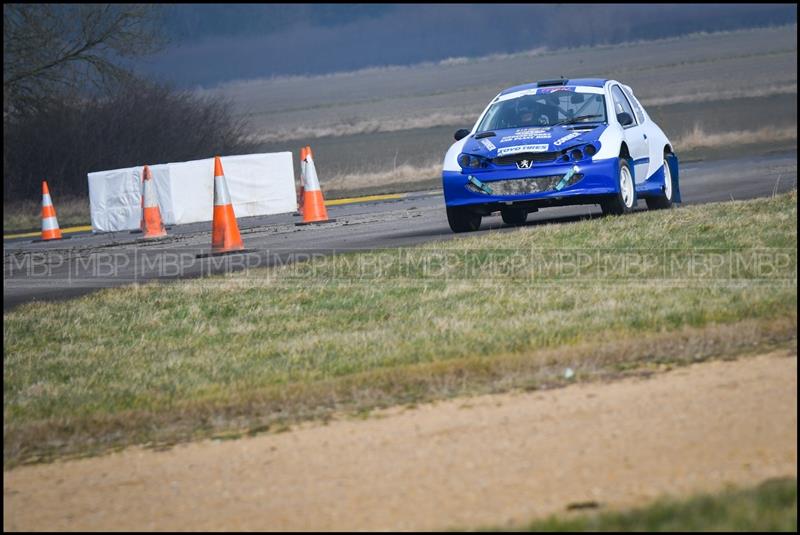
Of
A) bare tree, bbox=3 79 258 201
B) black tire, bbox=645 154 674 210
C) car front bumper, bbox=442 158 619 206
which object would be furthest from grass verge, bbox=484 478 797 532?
bare tree, bbox=3 79 258 201

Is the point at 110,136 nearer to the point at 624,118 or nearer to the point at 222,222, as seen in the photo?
the point at 222,222

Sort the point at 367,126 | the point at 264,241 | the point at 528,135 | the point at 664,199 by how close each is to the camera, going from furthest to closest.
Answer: the point at 367,126 < the point at 264,241 < the point at 664,199 < the point at 528,135


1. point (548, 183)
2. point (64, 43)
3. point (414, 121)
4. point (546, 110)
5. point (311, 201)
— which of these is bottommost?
point (311, 201)

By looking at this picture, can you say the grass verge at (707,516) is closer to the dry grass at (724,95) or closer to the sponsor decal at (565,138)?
the sponsor decal at (565,138)

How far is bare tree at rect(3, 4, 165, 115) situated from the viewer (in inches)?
1303

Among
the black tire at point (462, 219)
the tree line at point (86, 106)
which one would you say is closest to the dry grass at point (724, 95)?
the tree line at point (86, 106)

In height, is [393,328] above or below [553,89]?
below

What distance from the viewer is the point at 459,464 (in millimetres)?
6055

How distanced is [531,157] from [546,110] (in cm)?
114

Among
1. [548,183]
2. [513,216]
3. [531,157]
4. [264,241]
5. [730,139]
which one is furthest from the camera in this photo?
[730,139]

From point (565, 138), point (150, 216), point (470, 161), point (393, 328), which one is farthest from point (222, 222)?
point (393, 328)

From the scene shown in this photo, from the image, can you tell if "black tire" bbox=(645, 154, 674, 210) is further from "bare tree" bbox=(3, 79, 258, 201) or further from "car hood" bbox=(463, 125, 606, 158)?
"bare tree" bbox=(3, 79, 258, 201)

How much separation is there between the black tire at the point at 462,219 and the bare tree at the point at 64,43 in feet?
65.6

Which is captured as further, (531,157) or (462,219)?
(462,219)
